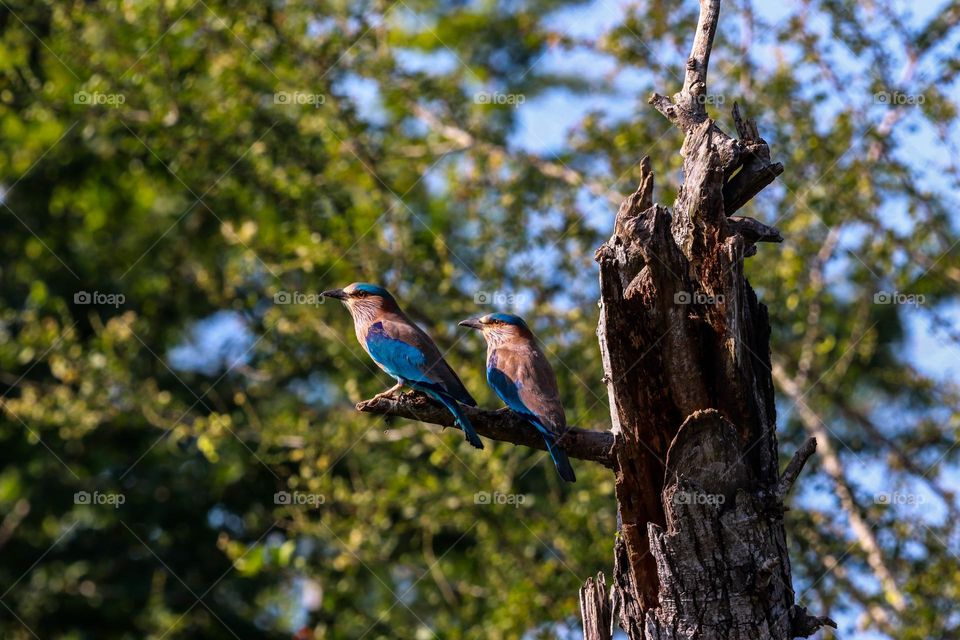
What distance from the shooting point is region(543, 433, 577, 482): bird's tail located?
18.6 feet

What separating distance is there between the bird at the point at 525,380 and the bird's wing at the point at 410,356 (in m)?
0.25

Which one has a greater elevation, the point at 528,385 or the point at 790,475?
the point at 528,385

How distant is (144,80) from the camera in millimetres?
11031

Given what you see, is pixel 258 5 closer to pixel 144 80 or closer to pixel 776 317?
pixel 144 80

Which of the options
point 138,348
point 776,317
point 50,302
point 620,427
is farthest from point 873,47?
point 50,302

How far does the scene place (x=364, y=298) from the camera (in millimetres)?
7746
